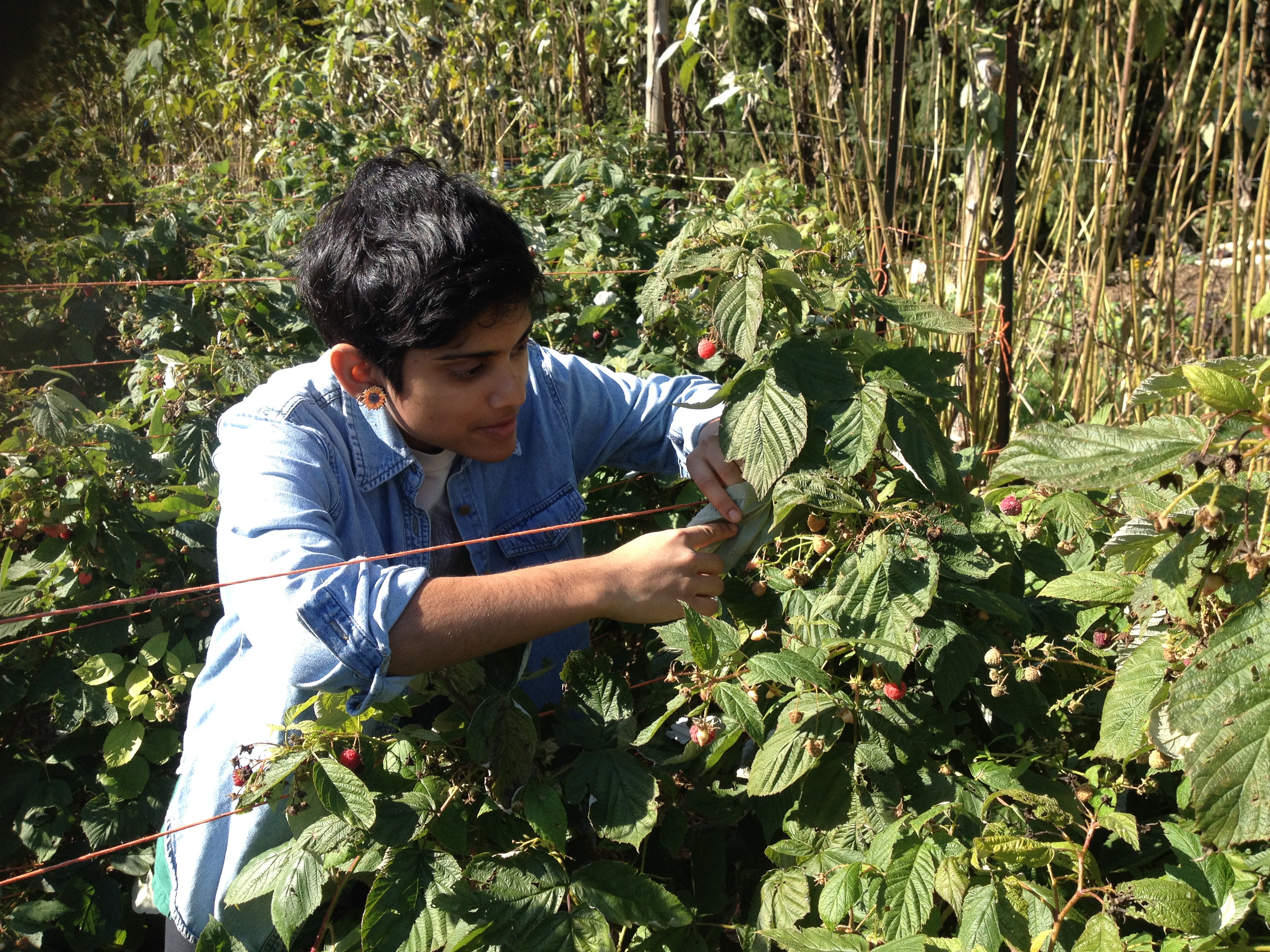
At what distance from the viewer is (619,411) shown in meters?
1.69

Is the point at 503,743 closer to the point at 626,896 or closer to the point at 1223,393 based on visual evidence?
the point at 626,896

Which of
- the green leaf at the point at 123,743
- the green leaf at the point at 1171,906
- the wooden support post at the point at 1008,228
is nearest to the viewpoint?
the green leaf at the point at 1171,906

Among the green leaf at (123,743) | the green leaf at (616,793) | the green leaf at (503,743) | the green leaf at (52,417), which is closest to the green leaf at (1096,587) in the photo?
the green leaf at (616,793)

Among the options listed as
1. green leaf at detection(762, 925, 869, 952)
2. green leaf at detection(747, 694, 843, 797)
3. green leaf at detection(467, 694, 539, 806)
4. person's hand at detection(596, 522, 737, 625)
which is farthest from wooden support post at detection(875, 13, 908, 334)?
green leaf at detection(762, 925, 869, 952)

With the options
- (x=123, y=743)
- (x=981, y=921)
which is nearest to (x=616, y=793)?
(x=981, y=921)

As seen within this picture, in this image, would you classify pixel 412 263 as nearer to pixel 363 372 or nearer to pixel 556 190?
pixel 363 372

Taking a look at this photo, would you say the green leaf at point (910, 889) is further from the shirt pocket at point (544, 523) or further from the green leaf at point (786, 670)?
the shirt pocket at point (544, 523)

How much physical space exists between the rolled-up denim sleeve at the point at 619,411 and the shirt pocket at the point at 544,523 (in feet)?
0.27

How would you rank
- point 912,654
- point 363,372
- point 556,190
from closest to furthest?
point 912,654, point 363,372, point 556,190

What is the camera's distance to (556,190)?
3.05 m

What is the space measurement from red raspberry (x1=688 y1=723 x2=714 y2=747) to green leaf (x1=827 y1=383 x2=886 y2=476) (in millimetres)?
321

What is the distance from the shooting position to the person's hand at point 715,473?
4.33ft

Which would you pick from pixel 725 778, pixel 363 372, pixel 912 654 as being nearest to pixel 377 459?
pixel 363 372

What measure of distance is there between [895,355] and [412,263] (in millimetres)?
641
